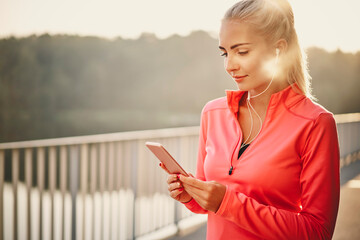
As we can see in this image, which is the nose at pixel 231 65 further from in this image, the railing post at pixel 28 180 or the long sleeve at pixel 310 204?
the railing post at pixel 28 180

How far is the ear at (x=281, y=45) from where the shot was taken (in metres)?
1.45

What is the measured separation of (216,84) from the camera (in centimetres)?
2273

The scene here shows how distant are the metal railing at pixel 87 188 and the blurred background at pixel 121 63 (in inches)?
101

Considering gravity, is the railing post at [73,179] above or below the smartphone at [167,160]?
below

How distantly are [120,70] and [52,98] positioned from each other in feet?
19.4

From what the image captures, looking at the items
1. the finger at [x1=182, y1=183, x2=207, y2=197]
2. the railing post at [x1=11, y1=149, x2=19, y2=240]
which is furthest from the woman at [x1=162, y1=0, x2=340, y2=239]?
the railing post at [x1=11, y1=149, x2=19, y2=240]

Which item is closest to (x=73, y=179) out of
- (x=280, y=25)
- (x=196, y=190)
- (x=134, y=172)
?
(x=134, y=172)

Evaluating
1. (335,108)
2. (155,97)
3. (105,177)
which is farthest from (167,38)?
(105,177)

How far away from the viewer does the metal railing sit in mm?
3332

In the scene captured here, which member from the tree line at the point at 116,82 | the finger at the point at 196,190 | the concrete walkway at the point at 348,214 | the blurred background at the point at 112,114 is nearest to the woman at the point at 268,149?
the finger at the point at 196,190

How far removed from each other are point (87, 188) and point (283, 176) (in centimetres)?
288

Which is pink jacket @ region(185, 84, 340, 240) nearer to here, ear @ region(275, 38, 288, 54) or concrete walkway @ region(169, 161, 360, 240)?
ear @ region(275, 38, 288, 54)

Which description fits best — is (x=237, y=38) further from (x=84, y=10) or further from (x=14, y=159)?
(x=84, y=10)

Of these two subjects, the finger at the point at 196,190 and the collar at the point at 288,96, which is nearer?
the finger at the point at 196,190
